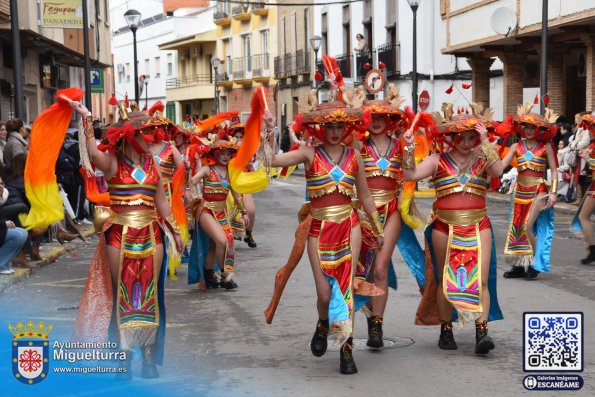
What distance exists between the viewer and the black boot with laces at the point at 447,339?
8.01 meters

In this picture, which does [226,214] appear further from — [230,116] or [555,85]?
[555,85]

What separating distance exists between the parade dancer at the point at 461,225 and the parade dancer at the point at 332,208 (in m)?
0.76

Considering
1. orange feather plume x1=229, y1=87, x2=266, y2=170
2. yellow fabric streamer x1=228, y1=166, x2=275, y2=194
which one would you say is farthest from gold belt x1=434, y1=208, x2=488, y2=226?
orange feather plume x1=229, y1=87, x2=266, y2=170

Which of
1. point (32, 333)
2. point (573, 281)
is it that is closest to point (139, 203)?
point (32, 333)

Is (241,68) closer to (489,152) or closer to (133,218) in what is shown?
(489,152)

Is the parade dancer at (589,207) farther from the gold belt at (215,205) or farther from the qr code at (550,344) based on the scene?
the qr code at (550,344)

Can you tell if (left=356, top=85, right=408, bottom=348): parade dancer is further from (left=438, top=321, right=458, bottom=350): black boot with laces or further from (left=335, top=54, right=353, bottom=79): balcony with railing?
(left=335, top=54, right=353, bottom=79): balcony with railing

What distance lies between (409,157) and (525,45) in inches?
853

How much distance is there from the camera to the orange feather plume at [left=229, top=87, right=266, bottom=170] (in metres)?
7.42

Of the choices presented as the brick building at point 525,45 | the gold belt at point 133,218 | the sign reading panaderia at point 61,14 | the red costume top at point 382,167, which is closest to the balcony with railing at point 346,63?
the brick building at point 525,45

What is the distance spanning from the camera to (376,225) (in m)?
7.89

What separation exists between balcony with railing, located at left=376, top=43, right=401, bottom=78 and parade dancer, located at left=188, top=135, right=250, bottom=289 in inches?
1045

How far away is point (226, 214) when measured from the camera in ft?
39.3

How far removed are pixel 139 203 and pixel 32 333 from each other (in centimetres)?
117
